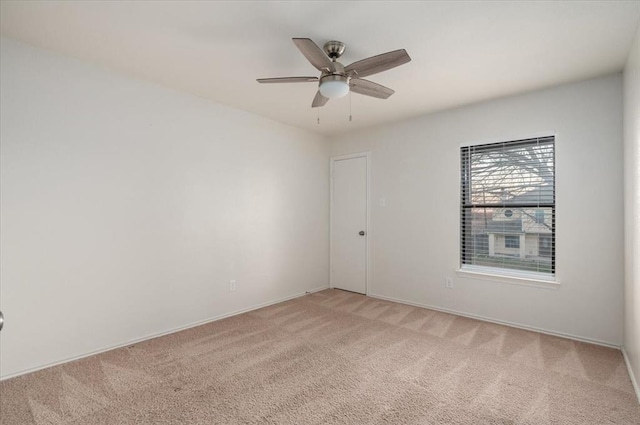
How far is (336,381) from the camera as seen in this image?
232 cm

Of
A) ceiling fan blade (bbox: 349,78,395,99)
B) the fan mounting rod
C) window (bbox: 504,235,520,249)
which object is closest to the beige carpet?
window (bbox: 504,235,520,249)

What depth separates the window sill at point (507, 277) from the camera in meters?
3.19

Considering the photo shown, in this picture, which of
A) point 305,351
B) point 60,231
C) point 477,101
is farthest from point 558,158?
point 60,231

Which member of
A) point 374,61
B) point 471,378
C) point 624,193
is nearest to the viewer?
point 374,61

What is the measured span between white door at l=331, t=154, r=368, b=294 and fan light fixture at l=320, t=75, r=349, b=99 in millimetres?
2460

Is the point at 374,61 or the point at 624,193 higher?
the point at 374,61

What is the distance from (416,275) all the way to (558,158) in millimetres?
2027

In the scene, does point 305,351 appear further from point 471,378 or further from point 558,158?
point 558,158

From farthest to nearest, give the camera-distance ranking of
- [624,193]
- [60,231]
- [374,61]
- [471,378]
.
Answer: [624,193] → [60,231] → [471,378] → [374,61]

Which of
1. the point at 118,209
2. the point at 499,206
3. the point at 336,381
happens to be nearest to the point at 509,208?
the point at 499,206

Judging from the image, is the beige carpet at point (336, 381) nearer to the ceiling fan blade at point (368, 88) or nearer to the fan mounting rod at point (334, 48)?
the ceiling fan blade at point (368, 88)

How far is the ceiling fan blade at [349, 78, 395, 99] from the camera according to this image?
95.2 inches

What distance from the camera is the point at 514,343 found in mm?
2971

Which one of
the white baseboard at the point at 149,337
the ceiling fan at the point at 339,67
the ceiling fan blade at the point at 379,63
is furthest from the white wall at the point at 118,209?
the ceiling fan blade at the point at 379,63
